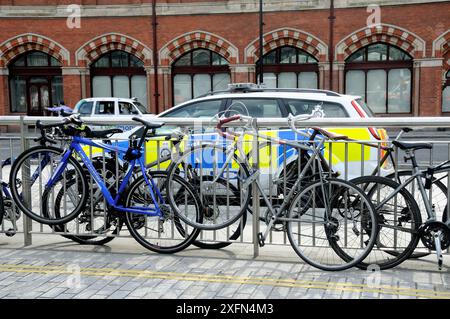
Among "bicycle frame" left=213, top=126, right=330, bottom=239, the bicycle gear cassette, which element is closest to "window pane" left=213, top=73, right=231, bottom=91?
"bicycle frame" left=213, top=126, right=330, bottom=239

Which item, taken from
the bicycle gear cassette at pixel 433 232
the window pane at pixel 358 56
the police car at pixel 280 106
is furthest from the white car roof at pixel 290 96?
the window pane at pixel 358 56

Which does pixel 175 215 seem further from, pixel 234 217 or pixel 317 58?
pixel 317 58

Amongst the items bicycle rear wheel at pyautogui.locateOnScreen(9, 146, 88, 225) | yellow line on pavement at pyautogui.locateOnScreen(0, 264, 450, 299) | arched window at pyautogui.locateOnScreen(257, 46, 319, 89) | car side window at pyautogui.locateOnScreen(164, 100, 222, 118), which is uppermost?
arched window at pyautogui.locateOnScreen(257, 46, 319, 89)

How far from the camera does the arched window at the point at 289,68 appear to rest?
83.7 ft

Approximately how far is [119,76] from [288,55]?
856 centimetres

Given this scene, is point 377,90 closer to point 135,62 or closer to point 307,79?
point 307,79

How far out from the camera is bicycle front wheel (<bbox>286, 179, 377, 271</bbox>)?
4770mm

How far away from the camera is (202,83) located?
2678 cm

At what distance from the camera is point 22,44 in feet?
87.4

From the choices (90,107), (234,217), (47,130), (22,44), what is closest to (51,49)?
(22,44)

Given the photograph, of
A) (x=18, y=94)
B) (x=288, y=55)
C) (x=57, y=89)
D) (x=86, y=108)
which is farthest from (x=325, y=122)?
(x=18, y=94)

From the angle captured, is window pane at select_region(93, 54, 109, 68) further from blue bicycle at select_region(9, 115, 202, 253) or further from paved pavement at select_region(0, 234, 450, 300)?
paved pavement at select_region(0, 234, 450, 300)

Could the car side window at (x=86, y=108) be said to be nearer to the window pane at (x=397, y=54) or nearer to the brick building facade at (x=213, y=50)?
the brick building facade at (x=213, y=50)

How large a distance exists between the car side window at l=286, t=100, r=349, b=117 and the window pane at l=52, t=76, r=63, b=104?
71.5 feet
